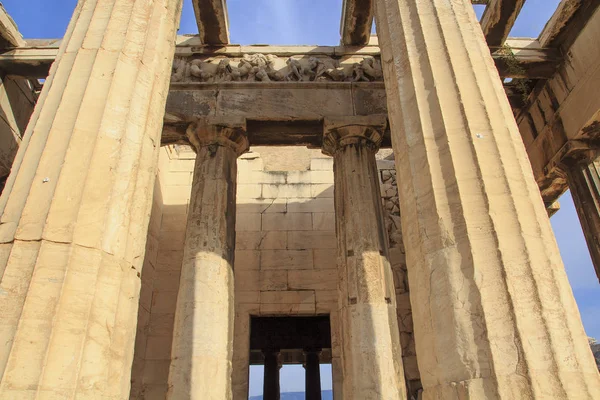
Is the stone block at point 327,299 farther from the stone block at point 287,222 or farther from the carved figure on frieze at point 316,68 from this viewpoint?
the carved figure on frieze at point 316,68

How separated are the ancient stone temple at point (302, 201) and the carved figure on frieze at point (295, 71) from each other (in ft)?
0.25

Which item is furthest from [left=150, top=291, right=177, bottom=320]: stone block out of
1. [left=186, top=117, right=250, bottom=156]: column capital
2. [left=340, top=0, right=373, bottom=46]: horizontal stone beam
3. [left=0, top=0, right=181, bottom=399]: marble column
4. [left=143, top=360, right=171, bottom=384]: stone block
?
[left=340, top=0, right=373, bottom=46]: horizontal stone beam

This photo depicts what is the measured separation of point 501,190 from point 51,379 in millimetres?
4091

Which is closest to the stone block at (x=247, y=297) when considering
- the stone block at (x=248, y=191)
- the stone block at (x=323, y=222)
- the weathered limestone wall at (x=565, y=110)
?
the stone block at (x=323, y=222)

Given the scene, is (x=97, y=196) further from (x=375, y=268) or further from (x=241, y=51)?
(x=241, y=51)

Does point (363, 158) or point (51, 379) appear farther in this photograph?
point (363, 158)

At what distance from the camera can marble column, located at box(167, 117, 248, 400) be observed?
23.1 feet

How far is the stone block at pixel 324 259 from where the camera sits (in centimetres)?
1140

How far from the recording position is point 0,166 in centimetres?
941

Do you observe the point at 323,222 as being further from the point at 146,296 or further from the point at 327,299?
the point at 146,296

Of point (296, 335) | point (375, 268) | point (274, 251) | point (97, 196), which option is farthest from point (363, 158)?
point (296, 335)

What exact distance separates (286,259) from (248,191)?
7.42 ft

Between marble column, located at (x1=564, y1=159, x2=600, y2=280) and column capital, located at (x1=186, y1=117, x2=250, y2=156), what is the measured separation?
7.26m

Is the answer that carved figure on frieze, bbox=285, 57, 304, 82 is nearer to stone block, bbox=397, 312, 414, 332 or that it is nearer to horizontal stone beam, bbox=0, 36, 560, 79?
horizontal stone beam, bbox=0, 36, 560, 79
